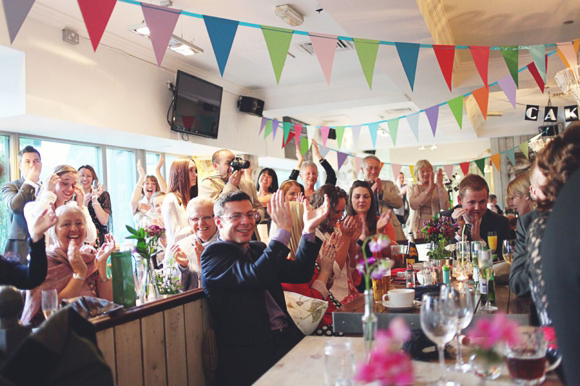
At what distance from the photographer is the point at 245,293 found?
211 cm

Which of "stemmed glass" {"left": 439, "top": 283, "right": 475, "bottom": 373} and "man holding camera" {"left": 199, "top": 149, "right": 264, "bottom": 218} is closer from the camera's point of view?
"stemmed glass" {"left": 439, "top": 283, "right": 475, "bottom": 373}

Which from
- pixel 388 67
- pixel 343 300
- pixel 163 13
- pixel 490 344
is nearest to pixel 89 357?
pixel 490 344

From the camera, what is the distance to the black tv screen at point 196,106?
5.82 meters

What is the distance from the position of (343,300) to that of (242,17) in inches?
115

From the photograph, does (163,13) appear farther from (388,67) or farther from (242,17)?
(388,67)

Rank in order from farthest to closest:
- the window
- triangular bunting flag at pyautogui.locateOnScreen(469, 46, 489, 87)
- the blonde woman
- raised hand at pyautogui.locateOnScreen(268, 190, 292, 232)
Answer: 1. the blonde woman
2. the window
3. triangular bunting flag at pyautogui.locateOnScreen(469, 46, 489, 87)
4. raised hand at pyautogui.locateOnScreen(268, 190, 292, 232)

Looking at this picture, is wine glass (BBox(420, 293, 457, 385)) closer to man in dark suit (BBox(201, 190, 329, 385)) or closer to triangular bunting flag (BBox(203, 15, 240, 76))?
man in dark suit (BBox(201, 190, 329, 385))

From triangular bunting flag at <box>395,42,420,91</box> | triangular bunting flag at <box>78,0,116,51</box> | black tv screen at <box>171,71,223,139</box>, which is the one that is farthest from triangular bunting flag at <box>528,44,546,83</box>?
black tv screen at <box>171,71,223,139</box>

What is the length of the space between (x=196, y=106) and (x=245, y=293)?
4.35 metres

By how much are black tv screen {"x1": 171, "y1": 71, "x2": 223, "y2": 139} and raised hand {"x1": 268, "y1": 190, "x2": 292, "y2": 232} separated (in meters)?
3.89

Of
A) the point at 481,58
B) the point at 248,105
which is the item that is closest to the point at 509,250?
the point at 481,58

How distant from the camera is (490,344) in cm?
103

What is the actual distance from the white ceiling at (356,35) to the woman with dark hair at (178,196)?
1.49 m

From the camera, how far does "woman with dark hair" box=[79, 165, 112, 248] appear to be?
4613 millimetres
